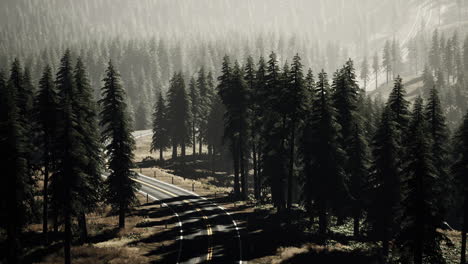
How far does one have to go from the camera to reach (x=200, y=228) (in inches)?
1377

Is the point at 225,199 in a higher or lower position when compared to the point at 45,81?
lower

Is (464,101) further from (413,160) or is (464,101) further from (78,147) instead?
(78,147)

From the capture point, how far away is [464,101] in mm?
96125

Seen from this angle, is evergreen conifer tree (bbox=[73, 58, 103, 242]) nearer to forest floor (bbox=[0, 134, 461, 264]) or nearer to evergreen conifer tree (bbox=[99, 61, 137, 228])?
evergreen conifer tree (bbox=[99, 61, 137, 228])

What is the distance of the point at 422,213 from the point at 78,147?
23462 millimetres

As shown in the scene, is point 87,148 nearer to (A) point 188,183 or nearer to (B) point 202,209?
(B) point 202,209

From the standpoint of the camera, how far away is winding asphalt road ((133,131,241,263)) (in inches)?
1136

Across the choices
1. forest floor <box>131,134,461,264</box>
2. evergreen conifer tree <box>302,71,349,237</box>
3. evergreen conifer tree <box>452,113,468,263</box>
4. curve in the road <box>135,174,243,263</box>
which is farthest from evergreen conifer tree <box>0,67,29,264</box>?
evergreen conifer tree <box>452,113,468,263</box>

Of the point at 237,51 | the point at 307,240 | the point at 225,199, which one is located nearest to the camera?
the point at 307,240

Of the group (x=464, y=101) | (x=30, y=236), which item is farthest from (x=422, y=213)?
(x=464, y=101)

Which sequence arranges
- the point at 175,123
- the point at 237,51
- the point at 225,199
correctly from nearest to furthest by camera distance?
the point at 225,199 → the point at 175,123 → the point at 237,51

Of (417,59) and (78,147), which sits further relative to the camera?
(417,59)

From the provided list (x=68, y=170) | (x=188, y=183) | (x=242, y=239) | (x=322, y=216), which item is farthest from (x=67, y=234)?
(x=188, y=183)

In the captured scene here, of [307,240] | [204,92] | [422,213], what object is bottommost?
[307,240]
